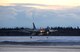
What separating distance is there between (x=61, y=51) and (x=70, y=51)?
124cm

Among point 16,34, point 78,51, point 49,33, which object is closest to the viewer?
point 78,51

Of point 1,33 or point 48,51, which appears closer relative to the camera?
point 48,51

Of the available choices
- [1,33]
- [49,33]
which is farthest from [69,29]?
[1,33]

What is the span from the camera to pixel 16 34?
168000 mm

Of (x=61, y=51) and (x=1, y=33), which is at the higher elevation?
(x=61, y=51)

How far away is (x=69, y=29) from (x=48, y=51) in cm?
10844

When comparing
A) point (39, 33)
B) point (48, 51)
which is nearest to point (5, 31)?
point (39, 33)

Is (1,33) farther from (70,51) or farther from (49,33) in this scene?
(70,51)

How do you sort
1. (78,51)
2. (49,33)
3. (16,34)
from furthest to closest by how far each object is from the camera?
(16,34), (49,33), (78,51)

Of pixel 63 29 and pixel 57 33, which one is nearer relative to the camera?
pixel 57 33

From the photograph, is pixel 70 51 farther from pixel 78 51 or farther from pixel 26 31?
pixel 26 31

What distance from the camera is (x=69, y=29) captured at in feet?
553

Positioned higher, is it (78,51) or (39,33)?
(78,51)

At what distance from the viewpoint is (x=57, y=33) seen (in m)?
157
